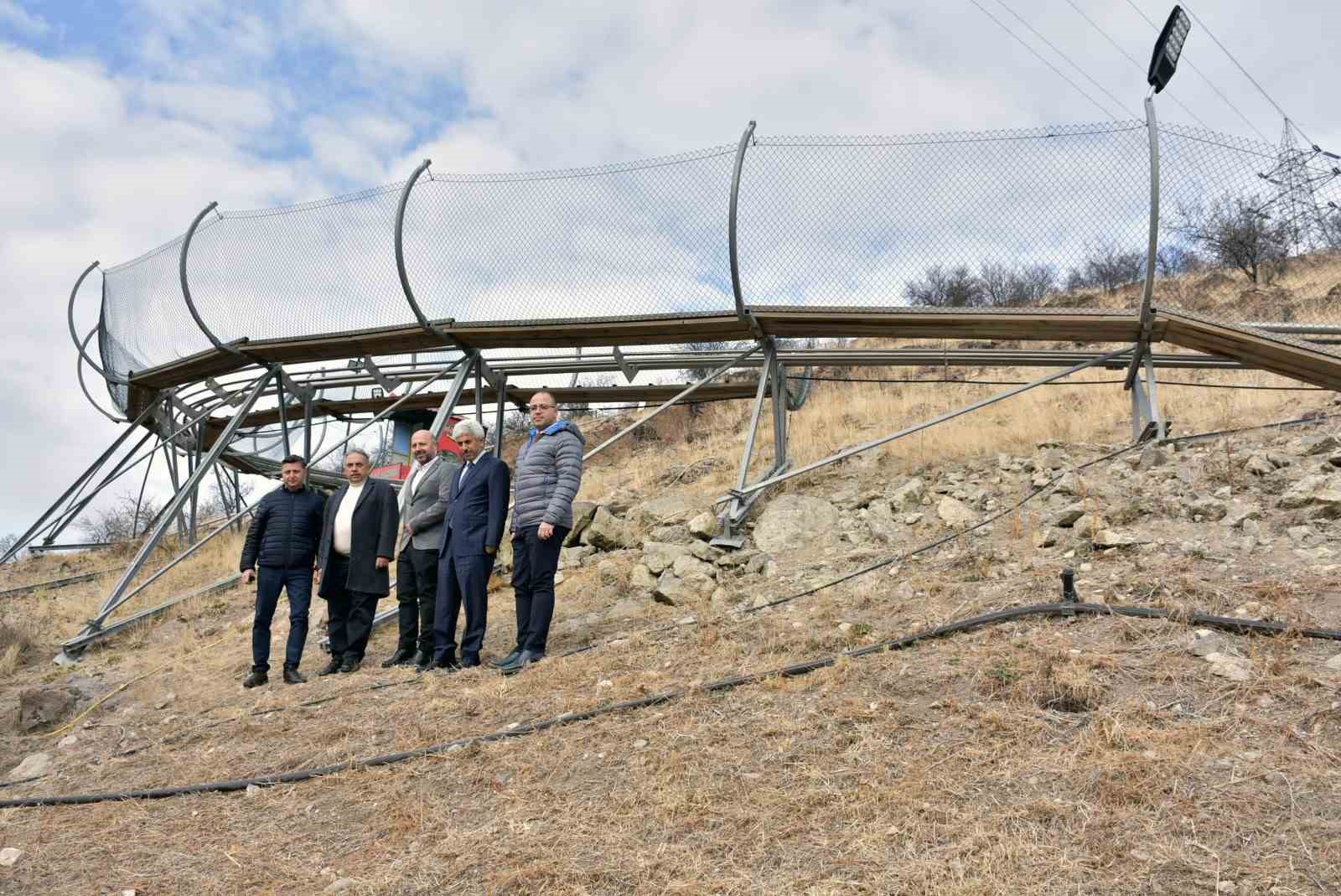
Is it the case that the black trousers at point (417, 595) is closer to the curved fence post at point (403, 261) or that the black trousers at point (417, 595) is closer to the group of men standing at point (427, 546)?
the group of men standing at point (427, 546)

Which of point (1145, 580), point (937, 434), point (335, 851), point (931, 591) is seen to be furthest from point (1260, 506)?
point (335, 851)

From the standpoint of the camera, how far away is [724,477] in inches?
432

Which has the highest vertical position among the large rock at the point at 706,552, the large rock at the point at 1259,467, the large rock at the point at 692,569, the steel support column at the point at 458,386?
the steel support column at the point at 458,386

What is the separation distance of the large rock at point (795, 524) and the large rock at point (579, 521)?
1.79 metres

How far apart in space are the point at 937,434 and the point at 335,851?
8.11 meters

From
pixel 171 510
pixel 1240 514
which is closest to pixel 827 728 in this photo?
pixel 1240 514

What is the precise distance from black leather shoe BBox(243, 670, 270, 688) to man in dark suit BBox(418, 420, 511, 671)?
1.11 metres

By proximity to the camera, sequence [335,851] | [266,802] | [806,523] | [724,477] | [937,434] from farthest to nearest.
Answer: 1. [724,477]
2. [937,434]
3. [806,523]
4. [266,802]
5. [335,851]

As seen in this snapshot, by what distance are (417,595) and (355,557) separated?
1.68ft

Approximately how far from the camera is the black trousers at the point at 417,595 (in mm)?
6293

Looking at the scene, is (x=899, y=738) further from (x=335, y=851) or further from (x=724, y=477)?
(x=724, y=477)

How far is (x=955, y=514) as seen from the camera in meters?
7.25

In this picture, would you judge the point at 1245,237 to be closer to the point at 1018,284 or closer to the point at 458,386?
the point at 1018,284

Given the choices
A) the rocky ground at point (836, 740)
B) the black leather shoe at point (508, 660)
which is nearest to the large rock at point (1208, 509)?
the rocky ground at point (836, 740)
